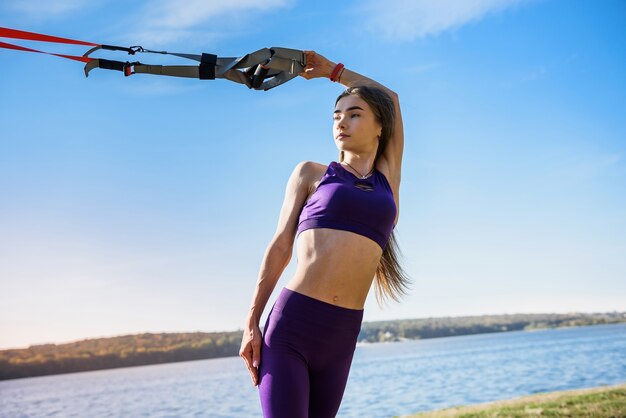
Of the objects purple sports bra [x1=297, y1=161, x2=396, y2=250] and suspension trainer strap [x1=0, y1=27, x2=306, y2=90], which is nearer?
purple sports bra [x1=297, y1=161, x2=396, y2=250]

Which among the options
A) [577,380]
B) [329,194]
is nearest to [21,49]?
[329,194]

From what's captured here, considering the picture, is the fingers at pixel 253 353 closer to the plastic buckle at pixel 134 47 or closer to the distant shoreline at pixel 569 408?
the plastic buckle at pixel 134 47

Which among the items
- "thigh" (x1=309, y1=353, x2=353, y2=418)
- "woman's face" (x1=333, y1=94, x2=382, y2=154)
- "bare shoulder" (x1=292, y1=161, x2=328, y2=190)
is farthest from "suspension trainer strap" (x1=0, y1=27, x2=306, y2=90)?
"thigh" (x1=309, y1=353, x2=353, y2=418)

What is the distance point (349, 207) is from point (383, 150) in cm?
63

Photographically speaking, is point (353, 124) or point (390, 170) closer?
point (353, 124)

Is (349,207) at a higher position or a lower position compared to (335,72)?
lower

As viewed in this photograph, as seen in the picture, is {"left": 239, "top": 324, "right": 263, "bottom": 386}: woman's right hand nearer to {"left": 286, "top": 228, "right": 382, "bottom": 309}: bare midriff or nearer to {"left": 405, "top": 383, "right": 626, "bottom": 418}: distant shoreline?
{"left": 286, "top": 228, "right": 382, "bottom": 309}: bare midriff

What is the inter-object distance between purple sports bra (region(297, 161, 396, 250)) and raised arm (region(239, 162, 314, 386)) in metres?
0.05

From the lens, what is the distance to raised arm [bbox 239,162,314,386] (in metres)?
2.59

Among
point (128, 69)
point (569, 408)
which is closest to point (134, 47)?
point (128, 69)

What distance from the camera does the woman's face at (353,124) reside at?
301 centimetres

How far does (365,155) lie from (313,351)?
1.00 m

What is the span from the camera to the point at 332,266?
2.59m

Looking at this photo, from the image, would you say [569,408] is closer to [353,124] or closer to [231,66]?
[353,124]
